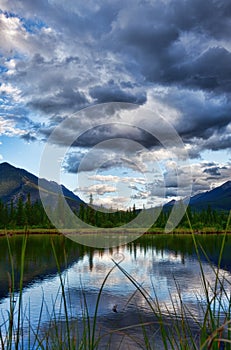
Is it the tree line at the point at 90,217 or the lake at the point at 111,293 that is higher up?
the tree line at the point at 90,217

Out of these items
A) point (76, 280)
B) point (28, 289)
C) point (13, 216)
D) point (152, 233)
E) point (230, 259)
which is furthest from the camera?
point (152, 233)

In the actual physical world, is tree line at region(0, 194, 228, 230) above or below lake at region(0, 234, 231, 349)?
above

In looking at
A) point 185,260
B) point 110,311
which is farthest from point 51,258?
point 110,311

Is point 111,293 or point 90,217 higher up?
point 90,217

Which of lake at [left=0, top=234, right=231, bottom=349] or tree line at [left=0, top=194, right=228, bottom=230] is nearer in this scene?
lake at [left=0, top=234, right=231, bottom=349]

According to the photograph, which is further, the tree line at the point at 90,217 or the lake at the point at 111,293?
the tree line at the point at 90,217

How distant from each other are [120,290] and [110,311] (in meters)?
5.38

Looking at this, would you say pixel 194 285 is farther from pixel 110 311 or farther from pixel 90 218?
pixel 90 218

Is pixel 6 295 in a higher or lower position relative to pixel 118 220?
lower

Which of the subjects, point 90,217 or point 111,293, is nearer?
point 111,293

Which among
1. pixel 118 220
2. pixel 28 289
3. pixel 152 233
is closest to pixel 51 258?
pixel 28 289

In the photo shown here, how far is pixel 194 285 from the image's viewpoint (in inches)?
1038

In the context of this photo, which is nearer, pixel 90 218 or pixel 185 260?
pixel 185 260

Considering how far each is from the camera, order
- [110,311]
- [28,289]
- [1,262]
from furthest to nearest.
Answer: [1,262], [28,289], [110,311]
